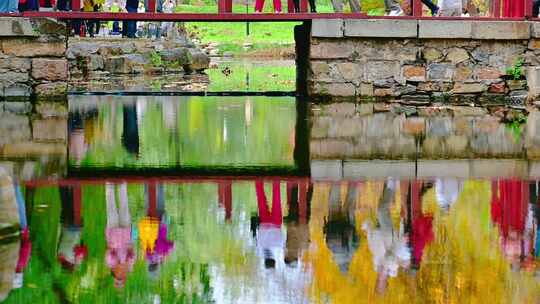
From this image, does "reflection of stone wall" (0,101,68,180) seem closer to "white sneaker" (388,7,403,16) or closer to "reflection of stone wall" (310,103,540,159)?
"reflection of stone wall" (310,103,540,159)

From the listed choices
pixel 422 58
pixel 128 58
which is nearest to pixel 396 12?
pixel 422 58

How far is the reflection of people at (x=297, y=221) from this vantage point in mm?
7836

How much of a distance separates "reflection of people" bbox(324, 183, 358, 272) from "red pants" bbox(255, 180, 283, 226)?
40 centimetres

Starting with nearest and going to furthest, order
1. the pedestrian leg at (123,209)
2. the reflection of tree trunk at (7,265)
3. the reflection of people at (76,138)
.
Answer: the reflection of tree trunk at (7,265)
the pedestrian leg at (123,209)
the reflection of people at (76,138)

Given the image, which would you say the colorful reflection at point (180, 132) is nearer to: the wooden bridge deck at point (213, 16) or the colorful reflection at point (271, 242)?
the wooden bridge deck at point (213, 16)

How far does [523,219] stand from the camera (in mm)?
9281

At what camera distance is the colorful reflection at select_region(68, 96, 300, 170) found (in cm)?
1404

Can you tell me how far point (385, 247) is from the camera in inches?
314

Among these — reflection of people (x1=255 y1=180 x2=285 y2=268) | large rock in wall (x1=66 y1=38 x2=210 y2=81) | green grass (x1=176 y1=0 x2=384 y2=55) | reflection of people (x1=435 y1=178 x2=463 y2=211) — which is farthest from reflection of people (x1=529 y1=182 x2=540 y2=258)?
green grass (x1=176 y1=0 x2=384 y2=55)

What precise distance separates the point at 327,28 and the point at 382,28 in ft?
3.34

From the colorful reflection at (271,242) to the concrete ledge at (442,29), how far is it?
10.9m

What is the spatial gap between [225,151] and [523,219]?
6.26 m

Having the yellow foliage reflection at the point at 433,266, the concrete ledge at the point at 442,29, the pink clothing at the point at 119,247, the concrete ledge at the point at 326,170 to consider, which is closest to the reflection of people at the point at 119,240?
the pink clothing at the point at 119,247

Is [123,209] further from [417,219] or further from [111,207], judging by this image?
[417,219]
